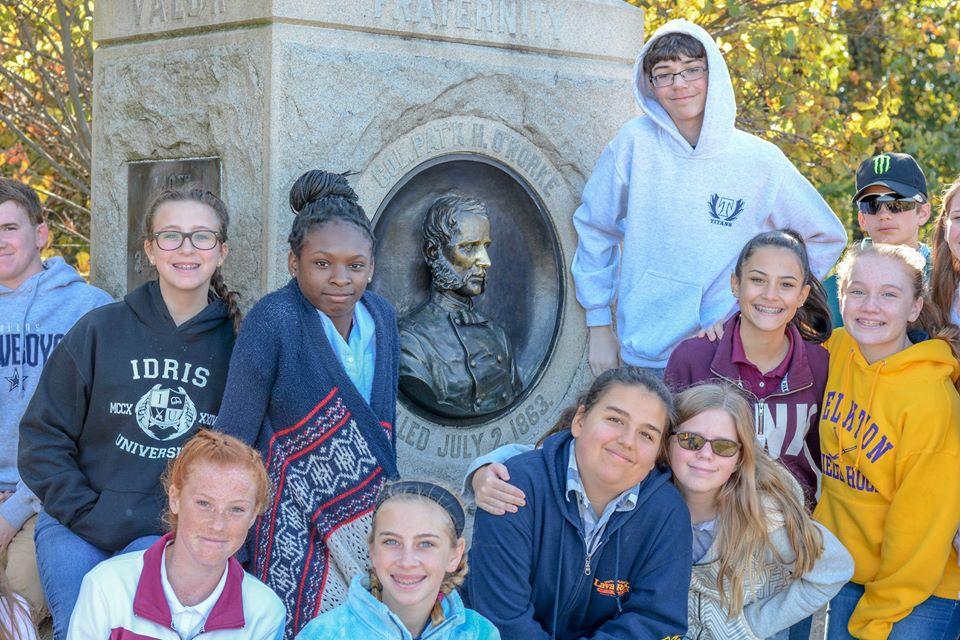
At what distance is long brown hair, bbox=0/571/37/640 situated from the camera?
3076 mm

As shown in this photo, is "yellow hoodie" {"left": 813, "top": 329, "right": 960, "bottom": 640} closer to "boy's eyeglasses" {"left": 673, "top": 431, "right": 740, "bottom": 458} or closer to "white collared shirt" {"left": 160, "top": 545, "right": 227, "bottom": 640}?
"boy's eyeglasses" {"left": 673, "top": 431, "right": 740, "bottom": 458}

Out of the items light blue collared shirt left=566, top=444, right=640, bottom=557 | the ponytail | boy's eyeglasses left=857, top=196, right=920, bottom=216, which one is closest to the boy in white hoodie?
the ponytail

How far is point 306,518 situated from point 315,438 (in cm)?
23

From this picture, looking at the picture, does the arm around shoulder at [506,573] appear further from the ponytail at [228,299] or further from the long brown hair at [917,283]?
the long brown hair at [917,283]

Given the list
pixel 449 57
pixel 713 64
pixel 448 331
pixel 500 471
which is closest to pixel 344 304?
pixel 500 471

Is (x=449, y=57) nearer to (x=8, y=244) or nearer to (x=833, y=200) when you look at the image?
(x=8, y=244)

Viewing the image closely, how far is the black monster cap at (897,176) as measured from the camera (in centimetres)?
502

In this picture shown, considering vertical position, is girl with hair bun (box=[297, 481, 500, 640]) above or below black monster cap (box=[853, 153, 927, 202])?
below

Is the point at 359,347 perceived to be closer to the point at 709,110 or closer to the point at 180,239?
the point at 180,239

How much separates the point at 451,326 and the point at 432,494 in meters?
1.49

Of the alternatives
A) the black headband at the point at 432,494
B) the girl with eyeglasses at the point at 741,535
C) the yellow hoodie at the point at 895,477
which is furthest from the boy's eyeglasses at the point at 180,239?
the yellow hoodie at the point at 895,477

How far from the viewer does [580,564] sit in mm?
3615

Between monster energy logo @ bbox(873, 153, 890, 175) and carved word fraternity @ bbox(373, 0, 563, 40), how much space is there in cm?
129

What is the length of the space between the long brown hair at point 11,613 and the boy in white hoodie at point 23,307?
1.10 meters
